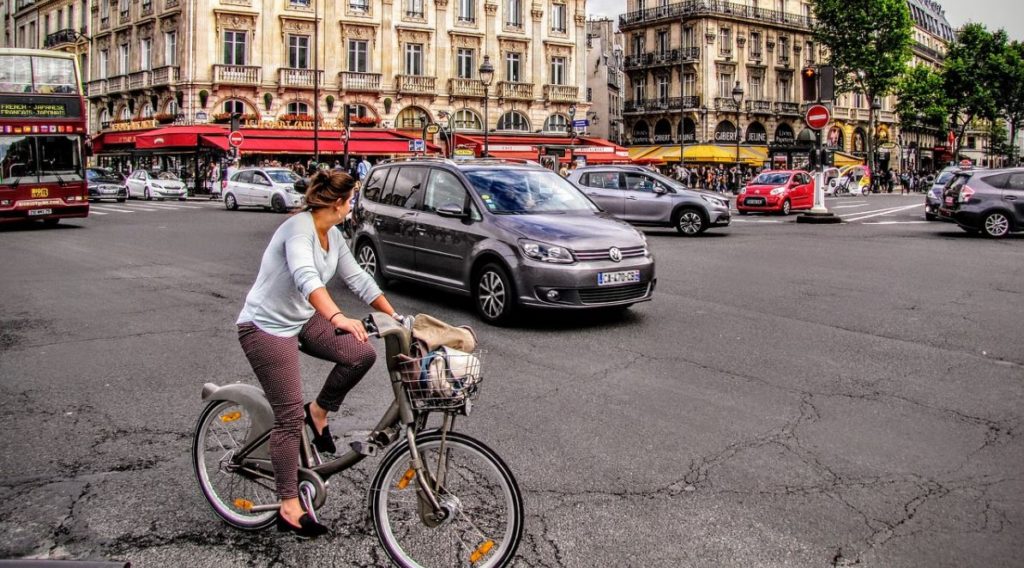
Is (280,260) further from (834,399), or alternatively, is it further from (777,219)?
(777,219)

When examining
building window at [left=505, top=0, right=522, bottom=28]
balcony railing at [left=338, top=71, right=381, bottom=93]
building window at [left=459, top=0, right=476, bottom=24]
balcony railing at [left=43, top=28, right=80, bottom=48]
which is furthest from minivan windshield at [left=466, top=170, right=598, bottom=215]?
balcony railing at [left=43, top=28, right=80, bottom=48]

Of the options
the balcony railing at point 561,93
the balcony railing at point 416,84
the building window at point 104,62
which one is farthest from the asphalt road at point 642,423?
the building window at point 104,62

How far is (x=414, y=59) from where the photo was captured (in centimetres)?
4906

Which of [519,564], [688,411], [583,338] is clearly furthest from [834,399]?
[519,564]

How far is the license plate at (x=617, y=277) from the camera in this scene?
8.77 meters

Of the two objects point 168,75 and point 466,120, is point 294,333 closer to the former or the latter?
point 168,75

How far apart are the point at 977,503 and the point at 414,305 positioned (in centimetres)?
680

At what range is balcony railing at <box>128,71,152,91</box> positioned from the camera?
153 ft

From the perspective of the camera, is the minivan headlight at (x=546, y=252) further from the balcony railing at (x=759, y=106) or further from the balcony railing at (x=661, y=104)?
the balcony railing at (x=759, y=106)

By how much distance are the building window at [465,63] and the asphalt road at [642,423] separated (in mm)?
40138

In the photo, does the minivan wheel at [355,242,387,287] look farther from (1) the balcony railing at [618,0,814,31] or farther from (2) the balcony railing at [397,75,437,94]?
(1) the balcony railing at [618,0,814,31]

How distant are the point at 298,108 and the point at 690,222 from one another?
30589 mm

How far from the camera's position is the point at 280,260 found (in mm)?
3684

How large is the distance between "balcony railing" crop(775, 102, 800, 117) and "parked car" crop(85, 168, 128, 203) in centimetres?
4845
